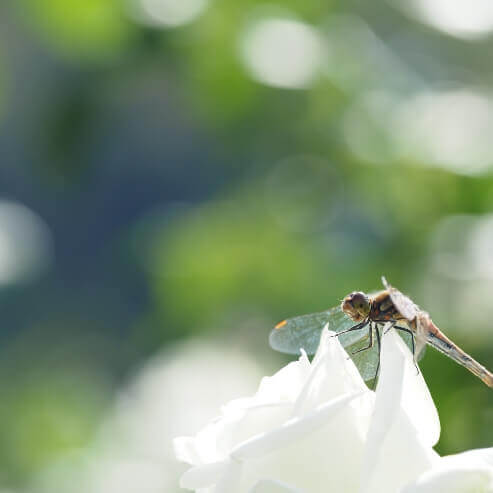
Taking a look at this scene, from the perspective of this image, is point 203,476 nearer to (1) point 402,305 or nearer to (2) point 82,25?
(1) point 402,305

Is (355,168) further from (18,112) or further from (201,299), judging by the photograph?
(18,112)

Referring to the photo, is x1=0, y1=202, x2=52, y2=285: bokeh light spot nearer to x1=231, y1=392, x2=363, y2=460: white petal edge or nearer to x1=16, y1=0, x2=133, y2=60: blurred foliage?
x1=16, y1=0, x2=133, y2=60: blurred foliage

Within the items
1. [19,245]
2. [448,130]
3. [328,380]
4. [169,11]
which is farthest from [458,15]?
[328,380]

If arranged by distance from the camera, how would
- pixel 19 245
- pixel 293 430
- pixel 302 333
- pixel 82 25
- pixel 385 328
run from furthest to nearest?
pixel 19 245, pixel 82 25, pixel 302 333, pixel 385 328, pixel 293 430

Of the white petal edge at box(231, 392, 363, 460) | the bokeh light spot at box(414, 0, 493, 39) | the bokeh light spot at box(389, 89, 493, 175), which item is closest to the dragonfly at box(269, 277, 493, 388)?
the white petal edge at box(231, 392, 363, 460)

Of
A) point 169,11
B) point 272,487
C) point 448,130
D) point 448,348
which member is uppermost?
point 169,11

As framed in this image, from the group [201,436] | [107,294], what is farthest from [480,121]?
[107,294]

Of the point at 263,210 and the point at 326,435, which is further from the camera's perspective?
the point at 263,210

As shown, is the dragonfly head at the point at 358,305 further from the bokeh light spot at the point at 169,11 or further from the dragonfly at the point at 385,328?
the bokeh light spot at the point at 169,11
